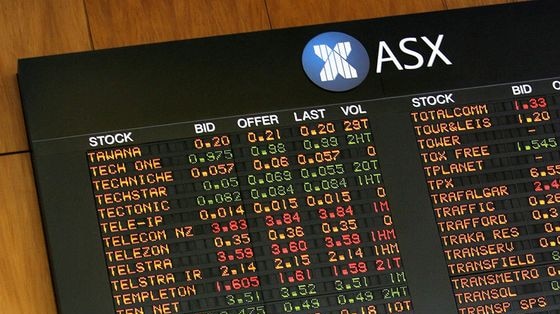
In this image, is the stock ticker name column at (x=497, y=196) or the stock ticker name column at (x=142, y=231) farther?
the stock ticker name column at (x=497, y=196)

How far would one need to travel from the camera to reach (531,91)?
21.0 ft

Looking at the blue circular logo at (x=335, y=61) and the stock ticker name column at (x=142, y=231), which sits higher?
the blue circular logo at (x=335, y=61)

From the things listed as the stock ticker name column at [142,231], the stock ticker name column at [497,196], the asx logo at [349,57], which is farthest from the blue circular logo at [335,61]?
the stock ticker name column at [142,231]

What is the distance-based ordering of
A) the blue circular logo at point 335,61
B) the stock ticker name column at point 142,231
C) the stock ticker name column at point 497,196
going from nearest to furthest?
the stock ticker name column at point 142,231, the stock ticker name column at point 497,196, the blue circular logo at point 335,61

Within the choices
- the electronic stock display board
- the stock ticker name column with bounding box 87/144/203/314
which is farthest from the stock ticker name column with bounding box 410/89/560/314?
the stock ticker name column with bounding box 87/144/203/314

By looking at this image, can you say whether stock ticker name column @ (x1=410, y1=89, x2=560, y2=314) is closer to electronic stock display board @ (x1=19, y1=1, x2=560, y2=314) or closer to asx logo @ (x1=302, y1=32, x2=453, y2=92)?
electronic stock display board @ (x1=19, y1=1, x2=560, y2=314)

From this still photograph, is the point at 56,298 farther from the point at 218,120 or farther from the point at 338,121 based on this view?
the point at 338,121

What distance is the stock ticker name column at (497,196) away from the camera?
6027 millimetres

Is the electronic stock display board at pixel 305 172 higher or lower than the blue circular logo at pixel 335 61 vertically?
lower

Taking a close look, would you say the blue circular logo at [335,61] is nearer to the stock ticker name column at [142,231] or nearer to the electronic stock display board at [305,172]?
the electronic stock display board at [305,172]

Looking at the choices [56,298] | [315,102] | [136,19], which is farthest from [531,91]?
[56,298]

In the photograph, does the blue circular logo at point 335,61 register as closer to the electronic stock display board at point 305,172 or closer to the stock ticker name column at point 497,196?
the electronic stock display board at point 305,172

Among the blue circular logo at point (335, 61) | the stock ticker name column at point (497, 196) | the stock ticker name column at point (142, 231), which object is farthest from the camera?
the blue circular logo at point (335, 61)

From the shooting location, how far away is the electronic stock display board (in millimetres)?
5812
